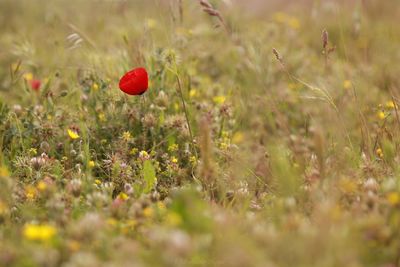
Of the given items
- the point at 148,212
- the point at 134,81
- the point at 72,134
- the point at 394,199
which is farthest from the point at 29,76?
the point at 394,199

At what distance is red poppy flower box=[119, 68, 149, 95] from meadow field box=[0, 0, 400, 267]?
180 mm

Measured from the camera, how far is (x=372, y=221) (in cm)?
185

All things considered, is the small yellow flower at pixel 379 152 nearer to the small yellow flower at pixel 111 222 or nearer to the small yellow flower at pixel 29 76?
the small yellow flower at pixel 111 222

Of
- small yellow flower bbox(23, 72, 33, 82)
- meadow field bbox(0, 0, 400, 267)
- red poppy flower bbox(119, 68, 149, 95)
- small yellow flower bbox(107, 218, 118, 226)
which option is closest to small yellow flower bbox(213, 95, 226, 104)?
meadow field bbox(0, 0, 400, 267)

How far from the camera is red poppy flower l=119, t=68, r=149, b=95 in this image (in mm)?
2559

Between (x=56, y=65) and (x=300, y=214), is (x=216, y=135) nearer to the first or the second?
(x=300, y=214)

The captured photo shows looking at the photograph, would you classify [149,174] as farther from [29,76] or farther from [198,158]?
[29,76]

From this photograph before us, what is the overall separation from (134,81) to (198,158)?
51 centimetres

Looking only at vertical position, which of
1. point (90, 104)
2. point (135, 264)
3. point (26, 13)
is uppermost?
→ point (135, 264)

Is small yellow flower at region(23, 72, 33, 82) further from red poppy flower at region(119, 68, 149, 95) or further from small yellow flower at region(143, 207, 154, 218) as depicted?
small yellow flower at region(143, 207, 154, 218)

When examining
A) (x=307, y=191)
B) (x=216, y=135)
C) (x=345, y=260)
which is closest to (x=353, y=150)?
(x=307, y=191)

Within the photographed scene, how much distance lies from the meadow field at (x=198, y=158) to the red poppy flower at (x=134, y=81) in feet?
0.59

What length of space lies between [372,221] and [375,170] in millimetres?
649

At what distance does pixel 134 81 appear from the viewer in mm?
2572
